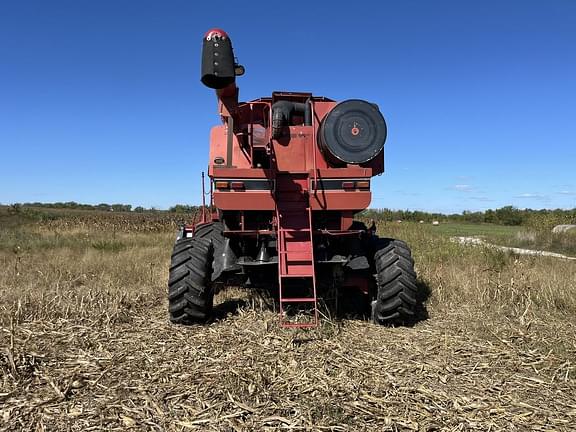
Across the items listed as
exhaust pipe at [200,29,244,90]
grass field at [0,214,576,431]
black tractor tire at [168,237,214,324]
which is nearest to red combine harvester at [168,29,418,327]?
black tractor tire at [168,237,214,324]

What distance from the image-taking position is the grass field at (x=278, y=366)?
3059 mm

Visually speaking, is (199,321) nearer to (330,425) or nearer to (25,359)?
(25,359)

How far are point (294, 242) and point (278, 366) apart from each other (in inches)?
70.9

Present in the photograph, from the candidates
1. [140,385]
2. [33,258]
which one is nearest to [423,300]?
[140,385]

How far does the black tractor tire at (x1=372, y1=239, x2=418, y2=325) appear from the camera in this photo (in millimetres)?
5258

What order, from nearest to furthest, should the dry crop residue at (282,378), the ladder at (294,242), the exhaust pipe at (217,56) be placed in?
the dry crop residue at (282,378) → the exhaust pipe at (217,56) → the ladder at (294,242)

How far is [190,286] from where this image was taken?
17.2 ft

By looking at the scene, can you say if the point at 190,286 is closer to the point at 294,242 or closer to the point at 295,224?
the point at 294,242

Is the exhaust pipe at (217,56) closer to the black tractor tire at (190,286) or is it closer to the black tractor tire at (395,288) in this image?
the black tractor tire at (190,286)

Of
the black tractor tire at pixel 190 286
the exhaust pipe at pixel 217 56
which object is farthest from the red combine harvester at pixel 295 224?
the exhaust pipe at pixel 217 56

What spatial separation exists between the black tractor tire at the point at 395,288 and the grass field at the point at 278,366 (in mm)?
182

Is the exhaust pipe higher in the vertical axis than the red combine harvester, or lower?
higher

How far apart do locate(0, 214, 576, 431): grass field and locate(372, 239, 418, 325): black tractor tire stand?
18 centimetres

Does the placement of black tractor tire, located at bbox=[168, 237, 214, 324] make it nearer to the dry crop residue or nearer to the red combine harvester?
the red combine harvester
